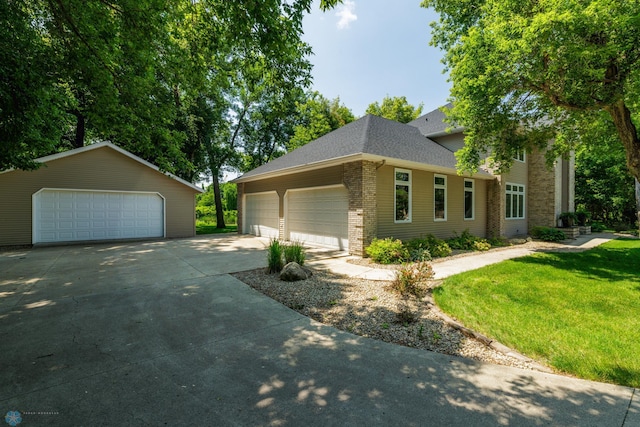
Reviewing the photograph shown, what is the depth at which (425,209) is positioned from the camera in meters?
11.2

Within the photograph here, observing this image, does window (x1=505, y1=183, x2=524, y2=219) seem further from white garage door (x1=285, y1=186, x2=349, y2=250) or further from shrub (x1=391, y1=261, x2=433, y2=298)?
shrub (x1=391, y1=261, x2=433, y2=298)

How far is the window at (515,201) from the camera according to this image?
15078 millimetres

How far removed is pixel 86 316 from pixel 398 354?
4713 millimetres

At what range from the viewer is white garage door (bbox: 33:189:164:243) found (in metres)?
11.8

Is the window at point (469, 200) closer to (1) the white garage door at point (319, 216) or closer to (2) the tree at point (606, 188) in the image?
(1) the white garage door at point (319, 216)

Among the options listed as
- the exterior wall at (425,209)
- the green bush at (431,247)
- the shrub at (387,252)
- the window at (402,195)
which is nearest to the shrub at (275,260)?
the shrub at (387,252)

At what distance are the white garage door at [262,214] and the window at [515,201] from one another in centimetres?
1251

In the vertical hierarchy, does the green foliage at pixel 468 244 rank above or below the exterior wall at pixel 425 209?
below

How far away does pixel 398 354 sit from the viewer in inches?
130

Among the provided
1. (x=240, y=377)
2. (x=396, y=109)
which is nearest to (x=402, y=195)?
(x=240, y=377)

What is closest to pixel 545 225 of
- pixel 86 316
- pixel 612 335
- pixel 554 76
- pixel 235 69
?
pixel 554 76

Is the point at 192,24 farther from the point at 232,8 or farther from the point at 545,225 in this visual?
the point at 545,225

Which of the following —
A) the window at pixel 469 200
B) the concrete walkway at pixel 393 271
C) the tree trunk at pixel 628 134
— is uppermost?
the tree trunk at pixel 628 134

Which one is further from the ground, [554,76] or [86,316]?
[554,76]
